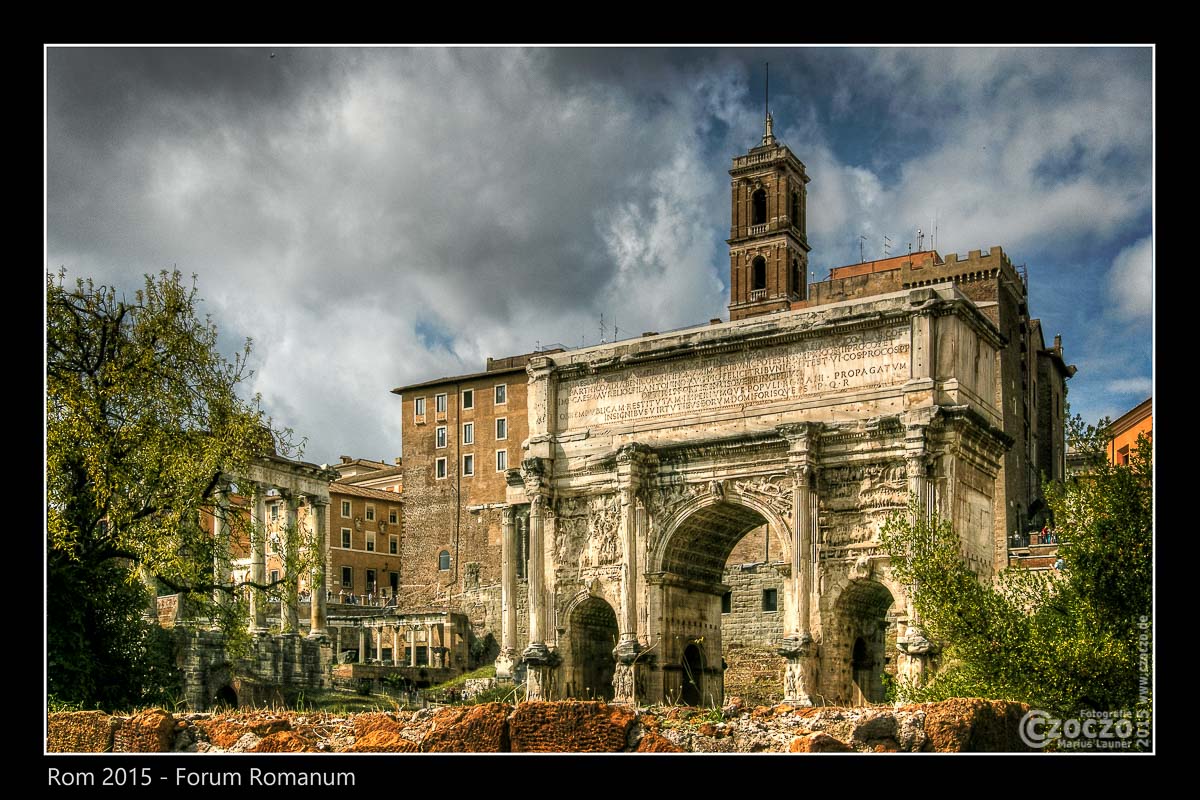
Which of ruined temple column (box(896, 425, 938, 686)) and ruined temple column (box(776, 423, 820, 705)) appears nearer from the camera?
ruined temple column (box(896, 425, 938, 686))

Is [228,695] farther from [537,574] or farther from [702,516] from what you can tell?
[702,516]

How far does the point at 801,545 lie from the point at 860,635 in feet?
9.17

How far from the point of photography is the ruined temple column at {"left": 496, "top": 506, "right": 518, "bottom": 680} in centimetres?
3909

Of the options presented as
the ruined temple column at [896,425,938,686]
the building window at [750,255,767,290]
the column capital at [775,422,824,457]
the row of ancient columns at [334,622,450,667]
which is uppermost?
the building window at [750,255,767,290]

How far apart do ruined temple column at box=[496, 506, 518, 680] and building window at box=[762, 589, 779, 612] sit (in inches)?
324

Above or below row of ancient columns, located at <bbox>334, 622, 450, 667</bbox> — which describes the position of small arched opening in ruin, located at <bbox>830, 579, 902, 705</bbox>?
above

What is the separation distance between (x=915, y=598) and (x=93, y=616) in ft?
46.3

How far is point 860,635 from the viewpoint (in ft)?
109

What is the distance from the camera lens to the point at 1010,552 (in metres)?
48.3

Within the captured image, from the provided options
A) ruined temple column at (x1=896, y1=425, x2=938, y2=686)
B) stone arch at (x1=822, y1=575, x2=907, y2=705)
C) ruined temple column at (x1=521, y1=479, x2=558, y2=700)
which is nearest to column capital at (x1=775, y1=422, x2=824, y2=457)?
ruined temple column at (x1=896, y1=425, x2=938, y2=686)

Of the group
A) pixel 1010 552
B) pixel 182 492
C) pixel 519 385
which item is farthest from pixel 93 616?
pixel 519 385

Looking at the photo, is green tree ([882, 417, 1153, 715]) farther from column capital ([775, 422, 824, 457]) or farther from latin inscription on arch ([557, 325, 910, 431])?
latin inscription on arch ([557, 325, 910, 431])

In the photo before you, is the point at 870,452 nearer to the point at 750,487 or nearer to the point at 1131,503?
the point at 750,487

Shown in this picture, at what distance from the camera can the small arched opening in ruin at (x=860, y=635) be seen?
106 ft
